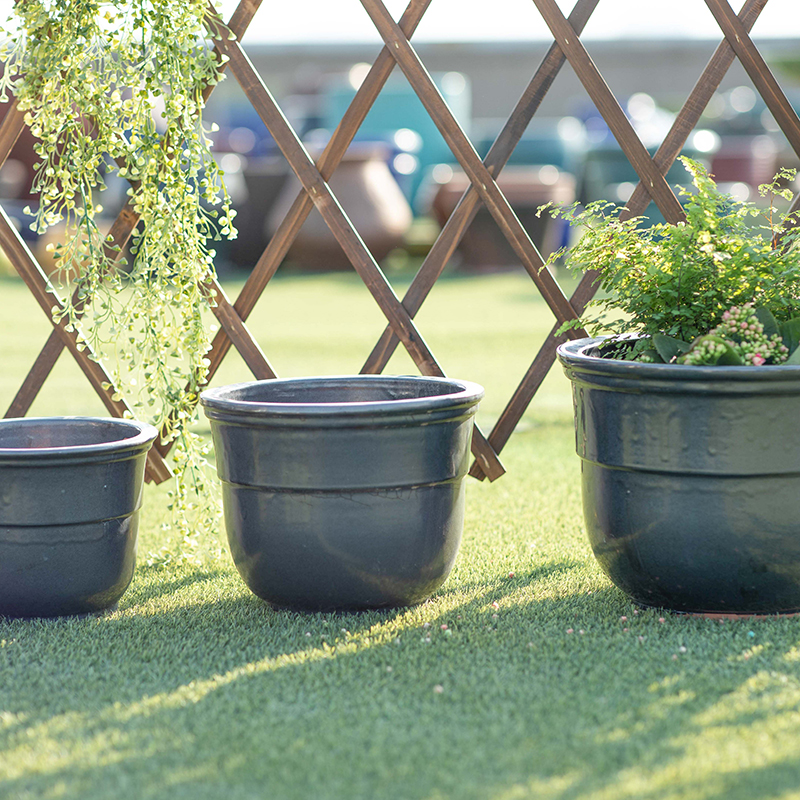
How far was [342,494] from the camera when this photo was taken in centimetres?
156

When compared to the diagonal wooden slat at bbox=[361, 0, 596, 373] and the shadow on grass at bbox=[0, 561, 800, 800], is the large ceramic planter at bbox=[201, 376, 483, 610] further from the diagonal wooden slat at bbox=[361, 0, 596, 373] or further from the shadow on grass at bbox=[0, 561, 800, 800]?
the diagonal wooden slat at bbox=[361, 0, 596, 373]

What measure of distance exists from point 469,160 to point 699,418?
739 millimetres

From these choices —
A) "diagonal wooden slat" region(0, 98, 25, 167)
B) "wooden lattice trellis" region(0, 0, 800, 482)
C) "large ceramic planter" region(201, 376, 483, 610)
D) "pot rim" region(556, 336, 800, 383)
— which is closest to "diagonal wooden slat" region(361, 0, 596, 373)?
"wooden lattice trellis" region(0, 0, 800, 482)

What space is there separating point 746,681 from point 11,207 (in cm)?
848

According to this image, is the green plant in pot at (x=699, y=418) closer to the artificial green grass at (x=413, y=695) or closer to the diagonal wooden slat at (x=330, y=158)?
the artificial green grass at (x=413, y=695)

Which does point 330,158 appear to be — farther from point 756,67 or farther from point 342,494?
point 756,67

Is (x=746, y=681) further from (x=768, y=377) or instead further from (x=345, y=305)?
(x=345, y=305)

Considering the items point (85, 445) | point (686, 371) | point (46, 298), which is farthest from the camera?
point (46, 298)

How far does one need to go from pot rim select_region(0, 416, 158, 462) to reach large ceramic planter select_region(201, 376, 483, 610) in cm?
13

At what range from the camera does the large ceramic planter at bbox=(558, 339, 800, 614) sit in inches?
57.8

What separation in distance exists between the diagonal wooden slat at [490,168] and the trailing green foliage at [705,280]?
0.29 metres

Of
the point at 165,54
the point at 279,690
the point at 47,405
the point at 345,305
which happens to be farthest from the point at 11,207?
the point at 279,690

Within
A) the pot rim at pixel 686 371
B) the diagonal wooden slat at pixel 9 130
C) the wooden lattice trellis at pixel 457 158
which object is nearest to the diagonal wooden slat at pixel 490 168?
the wooden lattice trellis at pixel 457 158

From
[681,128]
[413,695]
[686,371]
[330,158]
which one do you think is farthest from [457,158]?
[413,695]
